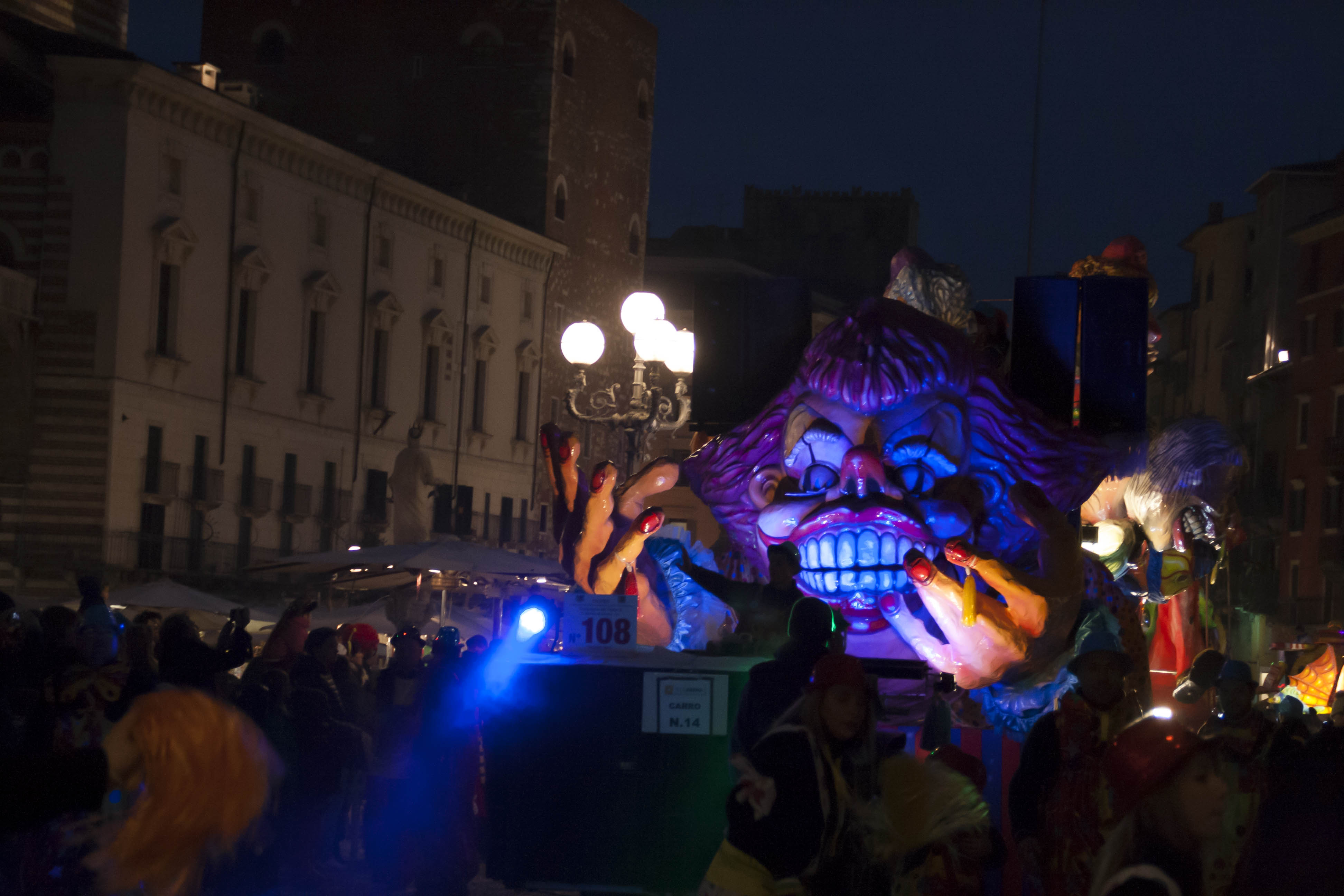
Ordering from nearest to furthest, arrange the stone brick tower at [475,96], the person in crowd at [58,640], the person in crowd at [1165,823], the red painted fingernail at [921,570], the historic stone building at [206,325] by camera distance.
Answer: the person in crowd at [1165,823]
the person in crowd at [58,640]
the red painted fingernail at [921,570]
the historic stone building at [206,325]
the stone brick tower at [475,96]

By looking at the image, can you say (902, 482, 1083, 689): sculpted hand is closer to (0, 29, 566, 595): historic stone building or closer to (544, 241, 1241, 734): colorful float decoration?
(544, 241, 1241, 734): colorful float decoration

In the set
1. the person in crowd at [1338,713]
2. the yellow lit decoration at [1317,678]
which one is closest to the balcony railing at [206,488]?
the yellow lit decoration at [1317,678]

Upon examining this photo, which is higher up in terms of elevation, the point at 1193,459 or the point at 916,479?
the point at 1193,459

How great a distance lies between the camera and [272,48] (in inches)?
2146

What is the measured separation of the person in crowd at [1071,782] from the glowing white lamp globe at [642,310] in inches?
441

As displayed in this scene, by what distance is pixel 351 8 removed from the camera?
5444 centimetres

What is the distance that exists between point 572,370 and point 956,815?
49.5 metres

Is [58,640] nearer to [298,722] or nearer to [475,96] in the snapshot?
[298,722]

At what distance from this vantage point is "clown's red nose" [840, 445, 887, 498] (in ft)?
31.0

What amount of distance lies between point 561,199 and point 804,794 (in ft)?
162

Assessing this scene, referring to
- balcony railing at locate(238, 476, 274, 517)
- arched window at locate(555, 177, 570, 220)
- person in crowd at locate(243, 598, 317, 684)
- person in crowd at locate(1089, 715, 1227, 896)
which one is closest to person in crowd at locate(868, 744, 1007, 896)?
person in crowd at locate(1089, 715, 1227, 896)

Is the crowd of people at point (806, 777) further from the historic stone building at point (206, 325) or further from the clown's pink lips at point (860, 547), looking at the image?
the historic stone building at point (206, 325)

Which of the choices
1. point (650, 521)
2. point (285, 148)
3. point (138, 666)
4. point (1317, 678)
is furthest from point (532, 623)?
point (285, 148)

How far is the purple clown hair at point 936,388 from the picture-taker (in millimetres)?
9734
